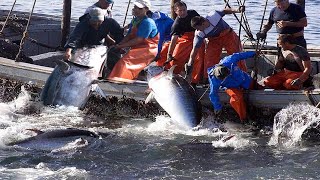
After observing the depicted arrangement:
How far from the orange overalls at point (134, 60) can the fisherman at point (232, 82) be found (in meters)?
1.62

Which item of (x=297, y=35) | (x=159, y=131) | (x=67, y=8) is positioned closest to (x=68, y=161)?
(x=159, y=131)

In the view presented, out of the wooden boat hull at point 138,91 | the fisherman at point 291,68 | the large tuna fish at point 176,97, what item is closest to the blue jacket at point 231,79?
the wooden boat hull at point 138,91

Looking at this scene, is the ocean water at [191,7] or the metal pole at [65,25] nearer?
the metal pole at [65,25]

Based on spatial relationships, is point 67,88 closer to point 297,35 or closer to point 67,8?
point 297,35

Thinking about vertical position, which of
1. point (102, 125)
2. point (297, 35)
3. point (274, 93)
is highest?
point (297, 35)

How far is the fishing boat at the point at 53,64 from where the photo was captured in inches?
432

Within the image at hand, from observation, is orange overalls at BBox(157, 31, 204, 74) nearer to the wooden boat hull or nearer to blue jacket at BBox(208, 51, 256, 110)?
the wooden boat hull

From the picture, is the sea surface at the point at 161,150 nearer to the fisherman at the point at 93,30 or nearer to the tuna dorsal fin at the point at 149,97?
the tuna dorsal fin at the point at 149,97

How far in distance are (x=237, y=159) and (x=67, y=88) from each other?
266 centimetres

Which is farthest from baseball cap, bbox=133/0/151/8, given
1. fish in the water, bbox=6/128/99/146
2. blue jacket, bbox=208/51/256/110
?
fish in the water, bbox=6/128/99/146

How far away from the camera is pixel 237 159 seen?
1022 cm

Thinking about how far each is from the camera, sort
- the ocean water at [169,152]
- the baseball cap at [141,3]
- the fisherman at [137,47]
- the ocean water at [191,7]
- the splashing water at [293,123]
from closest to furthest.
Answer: the ocean water at [169,152] → the splashing water at [293,123] → the baseball cap at [141,3] → the fisherman at [137,47] → the ocean water at [191,7]

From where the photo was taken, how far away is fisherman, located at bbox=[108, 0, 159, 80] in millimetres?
12508

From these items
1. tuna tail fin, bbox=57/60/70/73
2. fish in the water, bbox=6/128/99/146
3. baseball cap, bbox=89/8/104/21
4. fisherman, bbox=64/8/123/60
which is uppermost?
baseball cap, bbox=89/8/104/21
